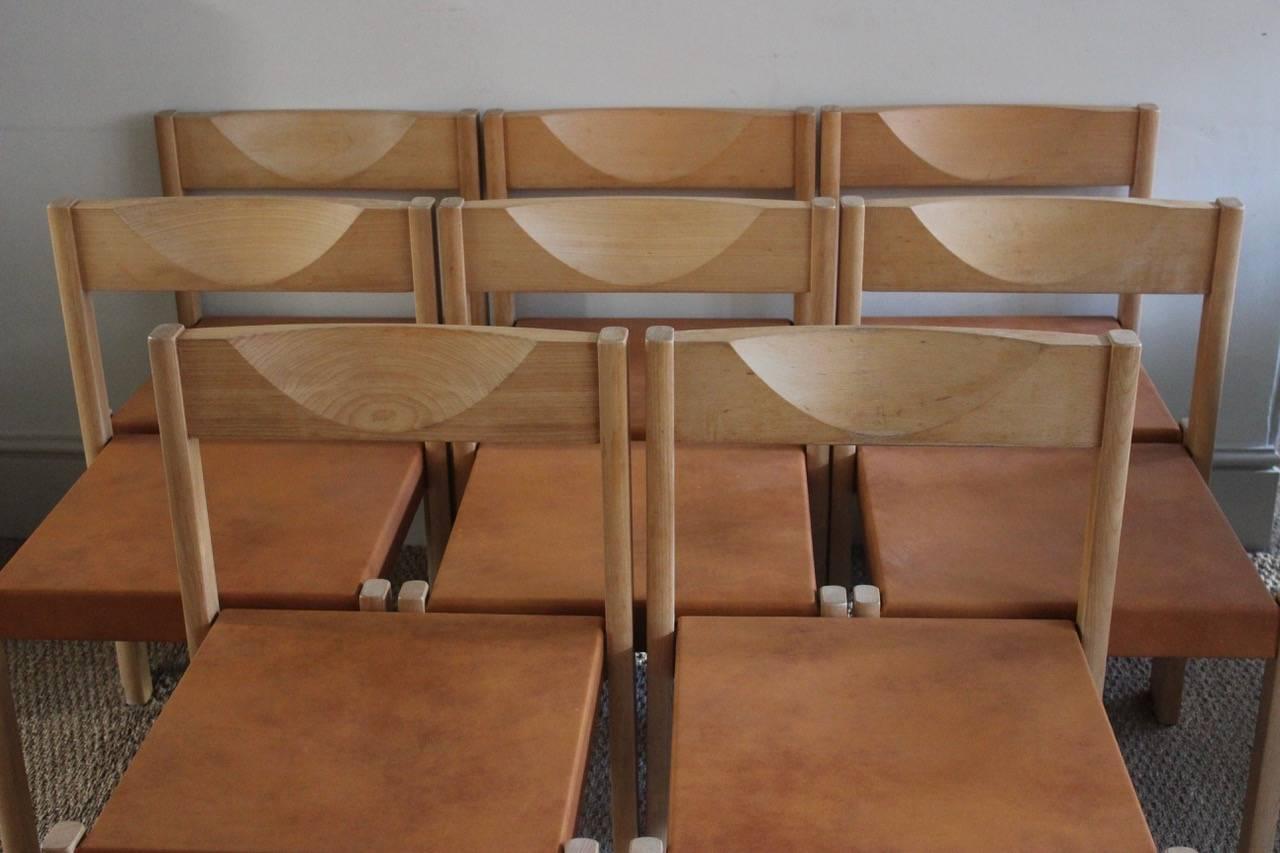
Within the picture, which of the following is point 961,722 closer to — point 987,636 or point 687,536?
point 987,636

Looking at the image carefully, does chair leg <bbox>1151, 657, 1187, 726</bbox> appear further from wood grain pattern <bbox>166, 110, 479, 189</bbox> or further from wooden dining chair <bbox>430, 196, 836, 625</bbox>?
wood grain pattern <bbox>166, 110, 479, 189</bbox>

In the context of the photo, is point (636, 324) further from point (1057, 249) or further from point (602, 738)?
point (1057, 249)

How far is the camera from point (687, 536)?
5.47ft

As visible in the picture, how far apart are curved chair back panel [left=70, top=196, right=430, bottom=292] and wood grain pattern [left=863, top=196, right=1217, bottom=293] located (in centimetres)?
63

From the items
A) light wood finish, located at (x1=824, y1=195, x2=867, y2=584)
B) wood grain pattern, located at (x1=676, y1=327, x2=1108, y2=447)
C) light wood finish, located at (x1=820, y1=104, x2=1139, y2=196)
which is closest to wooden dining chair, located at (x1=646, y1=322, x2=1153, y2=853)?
wood grain pattern, located at (x1=676, y1=327, x2=1108, y2=447)

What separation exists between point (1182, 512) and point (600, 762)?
34.9 inches

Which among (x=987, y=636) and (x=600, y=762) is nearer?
(x=987, y=636)

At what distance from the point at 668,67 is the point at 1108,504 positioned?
4.05 feet

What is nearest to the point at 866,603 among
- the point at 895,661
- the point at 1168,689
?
the point at 895,661

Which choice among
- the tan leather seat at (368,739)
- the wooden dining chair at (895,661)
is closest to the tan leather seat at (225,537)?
the tan leather seat at (368,739)

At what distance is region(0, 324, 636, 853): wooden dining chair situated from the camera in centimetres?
123

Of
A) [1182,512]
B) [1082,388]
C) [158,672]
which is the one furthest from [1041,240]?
Result: [158,672]

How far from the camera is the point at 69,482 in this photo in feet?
8.87

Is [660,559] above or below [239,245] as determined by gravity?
below
